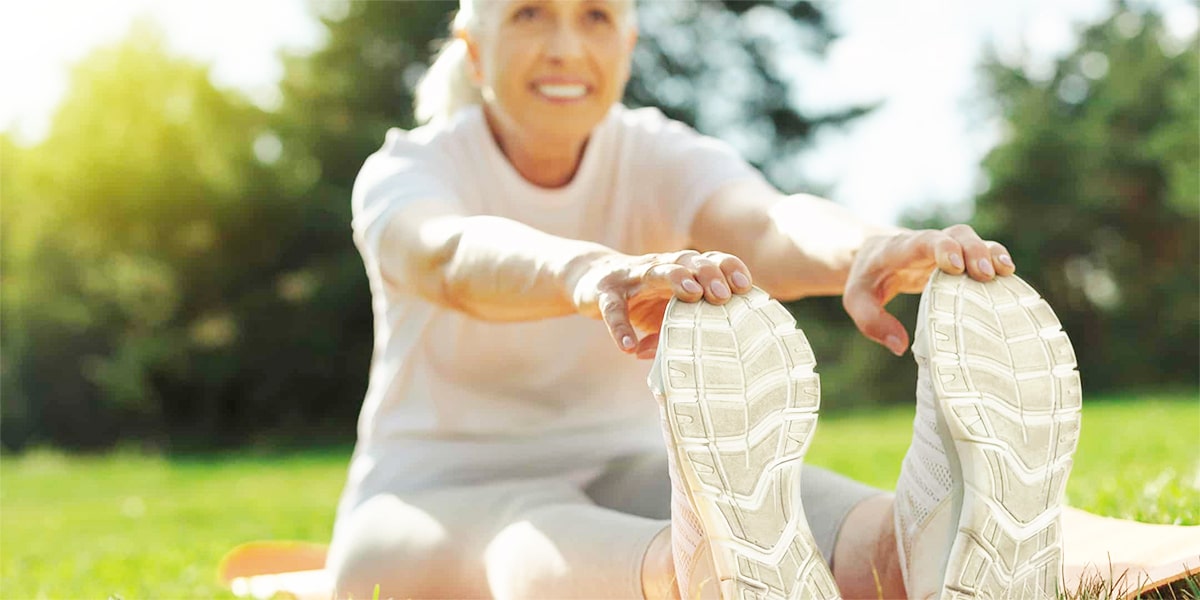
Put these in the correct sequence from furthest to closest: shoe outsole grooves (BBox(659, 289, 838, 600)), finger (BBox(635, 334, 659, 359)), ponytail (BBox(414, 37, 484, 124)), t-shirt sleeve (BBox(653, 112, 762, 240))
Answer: ponytail (BBox(414, 37, 484, 124))
t-shirt sleeve (BBox(653, 112, 762, 240))
finger (BBox(635, 334, 659, 359))
shoe outsole grooves (BBox(659, 289, 838, 600))

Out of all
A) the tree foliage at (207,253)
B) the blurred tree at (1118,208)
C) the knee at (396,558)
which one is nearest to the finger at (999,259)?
the knee at (396,558)

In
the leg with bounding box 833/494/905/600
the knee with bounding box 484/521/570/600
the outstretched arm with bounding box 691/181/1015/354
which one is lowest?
the knee with bounding box 484/521/570/600

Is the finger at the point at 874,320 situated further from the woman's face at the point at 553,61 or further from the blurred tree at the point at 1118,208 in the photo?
the blurred tree at the point at 1118,208

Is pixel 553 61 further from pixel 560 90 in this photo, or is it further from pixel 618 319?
pixel 618 319

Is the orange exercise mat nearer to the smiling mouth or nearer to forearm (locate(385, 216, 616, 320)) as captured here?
forearm (locate(385, 216, 616, 320))

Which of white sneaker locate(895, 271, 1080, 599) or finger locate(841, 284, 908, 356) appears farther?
finger locate(841, 284, 908, 356)

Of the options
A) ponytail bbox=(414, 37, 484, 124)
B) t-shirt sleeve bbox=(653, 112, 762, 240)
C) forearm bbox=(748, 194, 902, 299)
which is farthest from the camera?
ponytail bbox=(414, 37, 484, 124)

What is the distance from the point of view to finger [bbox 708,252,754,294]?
1.33 metres

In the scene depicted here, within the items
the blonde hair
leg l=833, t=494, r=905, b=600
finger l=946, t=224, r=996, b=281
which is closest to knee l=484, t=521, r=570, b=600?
leg l=833, t=494, r=905, b=600

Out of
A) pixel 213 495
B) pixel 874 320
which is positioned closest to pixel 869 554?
pixel 874 320

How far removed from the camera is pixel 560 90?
1.95 metres

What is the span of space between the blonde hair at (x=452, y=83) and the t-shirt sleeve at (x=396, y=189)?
0.21 m

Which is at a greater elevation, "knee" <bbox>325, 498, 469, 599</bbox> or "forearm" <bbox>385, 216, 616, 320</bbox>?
"forearm" <bbox>385, 216, 616, 320</bbox>

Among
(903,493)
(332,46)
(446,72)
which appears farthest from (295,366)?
(903,493)
